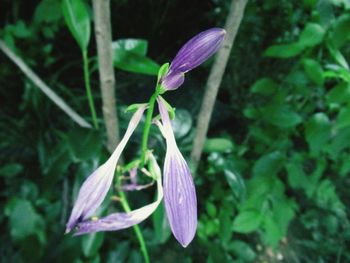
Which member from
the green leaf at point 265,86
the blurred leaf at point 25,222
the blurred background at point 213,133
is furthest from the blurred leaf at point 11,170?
the green leaf at point 265,86

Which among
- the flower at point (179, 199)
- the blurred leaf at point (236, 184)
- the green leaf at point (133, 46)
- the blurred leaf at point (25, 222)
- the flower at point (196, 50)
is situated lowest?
the blurred leaf at point (25, 222)

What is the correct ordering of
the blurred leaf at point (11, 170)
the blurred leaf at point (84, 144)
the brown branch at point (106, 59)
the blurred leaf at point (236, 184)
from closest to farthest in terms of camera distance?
the brown branch at point (106, 59)
the blurred leaf at point (84, 144)
the blurred leaf at point (236, 184)
the blurred leaf at point (11, 170)

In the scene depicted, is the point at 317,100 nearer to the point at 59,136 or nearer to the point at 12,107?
the point at 59,136

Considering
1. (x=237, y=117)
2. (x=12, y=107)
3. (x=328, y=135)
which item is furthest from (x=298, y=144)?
(x=12, y=107)

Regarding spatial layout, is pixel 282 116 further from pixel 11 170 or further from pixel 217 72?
pixel 11 170

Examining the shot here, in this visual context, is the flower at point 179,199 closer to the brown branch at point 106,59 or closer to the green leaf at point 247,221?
the brown branch at point 106,59

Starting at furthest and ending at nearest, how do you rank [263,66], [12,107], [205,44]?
[12,107], [263,66], [205,44]

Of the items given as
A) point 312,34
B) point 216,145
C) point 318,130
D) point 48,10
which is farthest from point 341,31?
point 48,10
